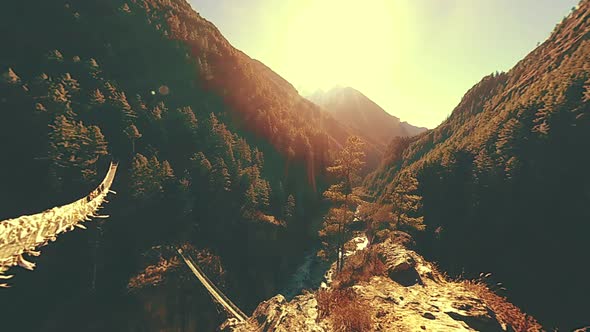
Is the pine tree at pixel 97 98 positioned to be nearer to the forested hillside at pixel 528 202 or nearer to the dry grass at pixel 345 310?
the forested hillside at pixel 528 202

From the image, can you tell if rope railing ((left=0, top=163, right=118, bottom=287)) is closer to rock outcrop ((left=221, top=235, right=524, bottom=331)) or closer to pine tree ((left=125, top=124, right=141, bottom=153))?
rock outcrop ((left=221, top=235, right=524, bottom=331))

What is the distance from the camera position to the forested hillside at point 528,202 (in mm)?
34031

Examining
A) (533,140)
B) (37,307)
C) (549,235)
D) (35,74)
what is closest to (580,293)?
(549,235)

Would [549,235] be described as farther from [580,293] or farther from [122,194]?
[122,194]

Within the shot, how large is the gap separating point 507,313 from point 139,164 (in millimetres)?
57758

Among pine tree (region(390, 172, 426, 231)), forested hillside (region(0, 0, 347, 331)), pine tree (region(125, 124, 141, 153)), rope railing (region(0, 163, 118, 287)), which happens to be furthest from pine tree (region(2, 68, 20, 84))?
pine tree (region(390, 172, 426, 231))

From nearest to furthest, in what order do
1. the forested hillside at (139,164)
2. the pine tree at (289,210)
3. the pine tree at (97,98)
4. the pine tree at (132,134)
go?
1. the forested hillside at (139,164)
2. the pine tree at (132,134)
3. the pine tree at (97,98)
4. the pine tree at (289,210)

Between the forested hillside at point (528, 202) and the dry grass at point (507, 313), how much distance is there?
56.4 ft

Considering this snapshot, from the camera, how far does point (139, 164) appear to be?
170ft

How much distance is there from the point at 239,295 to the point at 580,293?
4937 cm

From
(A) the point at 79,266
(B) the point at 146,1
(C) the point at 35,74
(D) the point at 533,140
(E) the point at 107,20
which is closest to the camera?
(A) the point at 79,266

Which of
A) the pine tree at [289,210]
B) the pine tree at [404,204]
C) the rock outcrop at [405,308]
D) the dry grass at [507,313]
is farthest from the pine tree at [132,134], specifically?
the dry grass at [507,313]

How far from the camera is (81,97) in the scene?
201 feet

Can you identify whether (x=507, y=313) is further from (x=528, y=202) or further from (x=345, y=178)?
(x=528, y=202)
